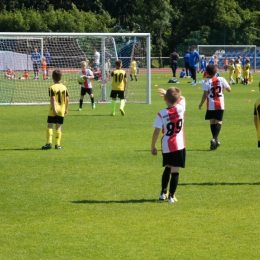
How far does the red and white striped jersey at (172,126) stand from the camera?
809 centimetres

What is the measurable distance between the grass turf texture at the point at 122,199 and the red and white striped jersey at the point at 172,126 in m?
0.75

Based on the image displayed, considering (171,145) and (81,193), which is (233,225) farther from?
(81,193)

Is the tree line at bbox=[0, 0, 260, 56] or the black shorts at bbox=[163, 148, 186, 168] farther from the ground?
the tree line at bbox=[0, 0, 260, 56]

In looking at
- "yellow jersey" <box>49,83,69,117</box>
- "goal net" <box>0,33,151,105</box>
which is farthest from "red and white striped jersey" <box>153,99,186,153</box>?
"goal net" <box>0,33,151,105</box>

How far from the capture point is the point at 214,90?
512 inches

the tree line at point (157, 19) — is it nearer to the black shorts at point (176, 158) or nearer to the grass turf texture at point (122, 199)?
the grass turf texture at point (122, 199)

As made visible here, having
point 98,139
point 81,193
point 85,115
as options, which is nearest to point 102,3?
point 85,115

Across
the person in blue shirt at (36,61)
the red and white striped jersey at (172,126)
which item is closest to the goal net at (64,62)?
the person in blue shirt at (36,61)

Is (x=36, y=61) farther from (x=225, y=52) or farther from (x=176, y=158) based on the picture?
(x=225, y=52)

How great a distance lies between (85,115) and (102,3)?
51.1 meters

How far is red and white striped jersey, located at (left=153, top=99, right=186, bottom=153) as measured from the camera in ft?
26.6

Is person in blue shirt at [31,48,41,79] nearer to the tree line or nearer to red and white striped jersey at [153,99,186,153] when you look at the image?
red and white striped jersey at [153,99,186,153]

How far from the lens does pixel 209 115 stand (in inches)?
514

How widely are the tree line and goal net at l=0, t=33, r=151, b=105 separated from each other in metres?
26.1
